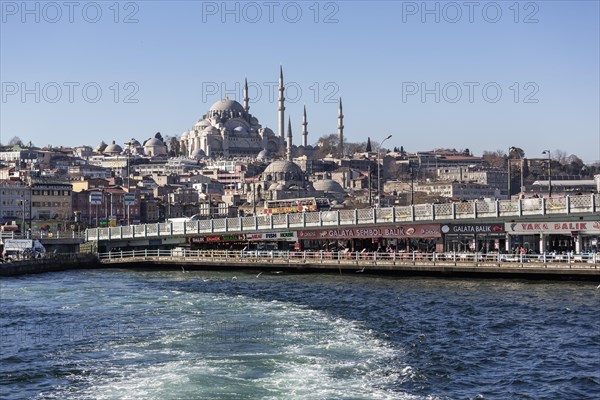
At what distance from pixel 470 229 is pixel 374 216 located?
5726 mm

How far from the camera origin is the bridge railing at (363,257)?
4238 centimetres

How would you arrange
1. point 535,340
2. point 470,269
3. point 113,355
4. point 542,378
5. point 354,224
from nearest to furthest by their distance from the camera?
point 542,378 < point 113,355 < point 535,340 < point 470,269 < point 354,224

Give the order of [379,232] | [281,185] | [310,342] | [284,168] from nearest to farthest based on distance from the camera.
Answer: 1. [310,342]
2. [379,232]
3. [281,185]
4. [284,168]

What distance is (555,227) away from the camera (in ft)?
151

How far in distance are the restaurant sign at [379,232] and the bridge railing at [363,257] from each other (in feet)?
6.87

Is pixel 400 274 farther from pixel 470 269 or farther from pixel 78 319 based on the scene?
pixel 78 319

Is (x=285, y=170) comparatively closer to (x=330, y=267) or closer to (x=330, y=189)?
(x=330, y=189)

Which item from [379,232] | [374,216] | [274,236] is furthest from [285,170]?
[374,216]

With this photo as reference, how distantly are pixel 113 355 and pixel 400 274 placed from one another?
24.1 metres

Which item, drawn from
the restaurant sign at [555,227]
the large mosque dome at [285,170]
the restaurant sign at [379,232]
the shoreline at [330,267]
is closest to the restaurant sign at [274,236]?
the restaurant sign at [379,232]

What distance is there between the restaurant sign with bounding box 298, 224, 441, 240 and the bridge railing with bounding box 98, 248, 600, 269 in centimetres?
209

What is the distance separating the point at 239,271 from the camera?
55.8 m

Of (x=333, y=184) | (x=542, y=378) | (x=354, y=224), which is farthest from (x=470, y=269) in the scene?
(x=333, y=184)

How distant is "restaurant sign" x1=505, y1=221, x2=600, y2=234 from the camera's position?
4488cm
